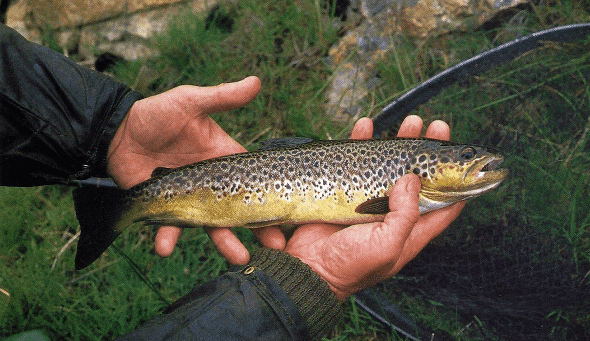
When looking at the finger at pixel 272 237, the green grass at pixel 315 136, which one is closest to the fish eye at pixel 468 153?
the green grass at pixel 315 136

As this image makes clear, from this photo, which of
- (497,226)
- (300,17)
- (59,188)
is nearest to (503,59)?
(497,226)

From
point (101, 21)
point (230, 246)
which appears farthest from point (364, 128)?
point (101, 21)

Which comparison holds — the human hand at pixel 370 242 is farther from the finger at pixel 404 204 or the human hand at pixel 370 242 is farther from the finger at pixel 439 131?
the finger at pixel 439 131

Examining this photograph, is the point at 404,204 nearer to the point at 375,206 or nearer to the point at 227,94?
the point at 375,206

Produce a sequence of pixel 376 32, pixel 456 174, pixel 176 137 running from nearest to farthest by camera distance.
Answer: pixel 456 174, pixel 176 137, pixel 376 32

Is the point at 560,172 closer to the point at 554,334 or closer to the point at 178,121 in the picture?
the point at 554,334
